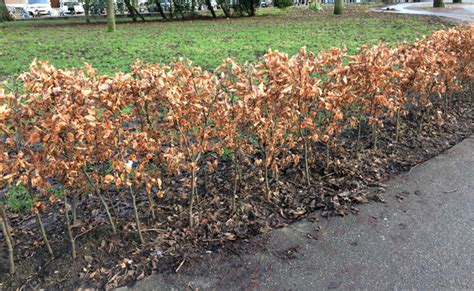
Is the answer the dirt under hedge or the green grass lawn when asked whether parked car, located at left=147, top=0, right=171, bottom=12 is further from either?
the dirt under hedge

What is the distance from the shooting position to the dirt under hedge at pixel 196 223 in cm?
278

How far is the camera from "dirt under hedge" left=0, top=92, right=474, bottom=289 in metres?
2.78

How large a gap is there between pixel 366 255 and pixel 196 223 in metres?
1.25

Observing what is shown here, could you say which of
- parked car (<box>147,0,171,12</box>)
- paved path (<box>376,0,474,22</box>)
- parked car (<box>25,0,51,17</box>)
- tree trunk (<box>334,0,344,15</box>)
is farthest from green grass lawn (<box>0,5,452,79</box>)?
parked car (<box>25,0,51,17</box>)

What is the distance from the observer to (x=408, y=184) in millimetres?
3922

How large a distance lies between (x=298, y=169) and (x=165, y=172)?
126 cm

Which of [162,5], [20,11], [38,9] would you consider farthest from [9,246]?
[38,9]

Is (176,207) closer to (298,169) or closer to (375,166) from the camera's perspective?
(298,169)

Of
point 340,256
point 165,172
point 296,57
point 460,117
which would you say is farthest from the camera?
point 460,117

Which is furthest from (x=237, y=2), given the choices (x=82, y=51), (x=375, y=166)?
(x=375, y=166)

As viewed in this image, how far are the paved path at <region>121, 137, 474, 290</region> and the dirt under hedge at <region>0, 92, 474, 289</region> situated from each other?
0.48 feet

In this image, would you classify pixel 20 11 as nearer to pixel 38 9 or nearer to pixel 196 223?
pixel 38 9

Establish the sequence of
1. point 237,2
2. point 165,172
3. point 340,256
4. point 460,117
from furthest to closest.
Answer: point 237,2
point 460,117
point 165,172
point 340,256

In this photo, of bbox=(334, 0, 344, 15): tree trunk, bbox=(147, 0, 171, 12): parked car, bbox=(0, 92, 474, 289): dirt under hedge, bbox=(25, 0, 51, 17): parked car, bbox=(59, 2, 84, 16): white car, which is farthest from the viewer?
bbox=(59, 2, 84, 16): white car
